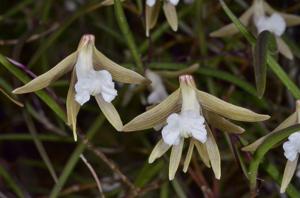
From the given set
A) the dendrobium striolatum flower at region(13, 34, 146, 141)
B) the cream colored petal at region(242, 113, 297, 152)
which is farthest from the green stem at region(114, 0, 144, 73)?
the cream colored petal at region(242, 113, 297, 152)

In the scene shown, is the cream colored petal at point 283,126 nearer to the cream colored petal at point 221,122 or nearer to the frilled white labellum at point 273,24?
the cream colored petal at point 221,122

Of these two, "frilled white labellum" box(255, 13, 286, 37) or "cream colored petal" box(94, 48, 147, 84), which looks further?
"frilled white labellum" box(255, 13, 286, 37)

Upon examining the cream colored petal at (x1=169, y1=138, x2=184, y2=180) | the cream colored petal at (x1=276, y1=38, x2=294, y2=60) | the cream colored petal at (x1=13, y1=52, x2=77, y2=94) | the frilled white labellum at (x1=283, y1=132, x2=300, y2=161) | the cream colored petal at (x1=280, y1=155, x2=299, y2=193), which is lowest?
the cream colored petal at (x1=280, y1=155, x2=299, y2=193)

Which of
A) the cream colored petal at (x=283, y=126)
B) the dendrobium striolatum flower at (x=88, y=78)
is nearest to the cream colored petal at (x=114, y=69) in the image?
the dendrobium striolatum flower at (x=88, y=78)

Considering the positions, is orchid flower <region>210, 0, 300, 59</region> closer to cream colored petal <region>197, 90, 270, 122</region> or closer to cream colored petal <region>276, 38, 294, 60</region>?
cream colored petal <region>276, 38, 294, 60</region>

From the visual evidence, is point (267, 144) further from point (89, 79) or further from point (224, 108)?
point (89, 79)

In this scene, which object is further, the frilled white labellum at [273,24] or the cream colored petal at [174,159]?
the frilled white labellum at [273,24]

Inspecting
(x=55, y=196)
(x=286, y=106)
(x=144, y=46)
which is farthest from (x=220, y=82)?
(x=55, y=196)
